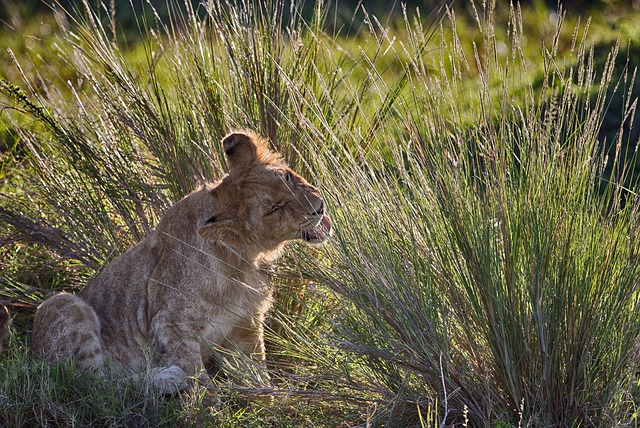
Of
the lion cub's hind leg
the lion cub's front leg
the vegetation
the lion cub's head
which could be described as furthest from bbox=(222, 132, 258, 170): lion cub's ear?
the lion cub's hind leg

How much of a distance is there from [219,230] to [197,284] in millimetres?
335

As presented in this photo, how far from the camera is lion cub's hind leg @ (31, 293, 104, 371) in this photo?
4602 mm

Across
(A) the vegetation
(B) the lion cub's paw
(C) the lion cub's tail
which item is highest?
(A) the vegetation

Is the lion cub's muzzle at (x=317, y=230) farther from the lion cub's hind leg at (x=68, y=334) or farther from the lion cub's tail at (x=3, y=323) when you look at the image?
the lion cub's tail at (x=3, y=323)

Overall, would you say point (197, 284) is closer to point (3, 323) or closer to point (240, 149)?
point (240, 149)

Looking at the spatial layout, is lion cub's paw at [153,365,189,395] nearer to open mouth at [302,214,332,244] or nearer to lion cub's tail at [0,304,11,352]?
open mouth at [302,214,332,244]

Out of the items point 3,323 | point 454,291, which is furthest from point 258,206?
point 3,323

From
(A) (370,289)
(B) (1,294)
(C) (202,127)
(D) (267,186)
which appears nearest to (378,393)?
(A) (370,289)

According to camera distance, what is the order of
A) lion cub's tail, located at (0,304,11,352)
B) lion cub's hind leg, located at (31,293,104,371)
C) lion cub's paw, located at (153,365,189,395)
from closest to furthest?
lion cub's paw, located at (153,365,189,395)
lion cub's hind leg, located at (31,293,104,371)
lion cub's tail, located at (0,304,11,352)

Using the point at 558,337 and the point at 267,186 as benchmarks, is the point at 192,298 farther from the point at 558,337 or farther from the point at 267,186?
the point at 558,337

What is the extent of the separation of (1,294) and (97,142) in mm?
950

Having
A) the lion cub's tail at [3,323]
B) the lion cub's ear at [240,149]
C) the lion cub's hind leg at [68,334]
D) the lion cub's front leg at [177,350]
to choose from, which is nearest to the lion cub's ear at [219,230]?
the lion cub's ear at [240,149]

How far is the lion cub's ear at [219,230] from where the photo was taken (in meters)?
4.25

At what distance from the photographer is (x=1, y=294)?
17.7 ft
